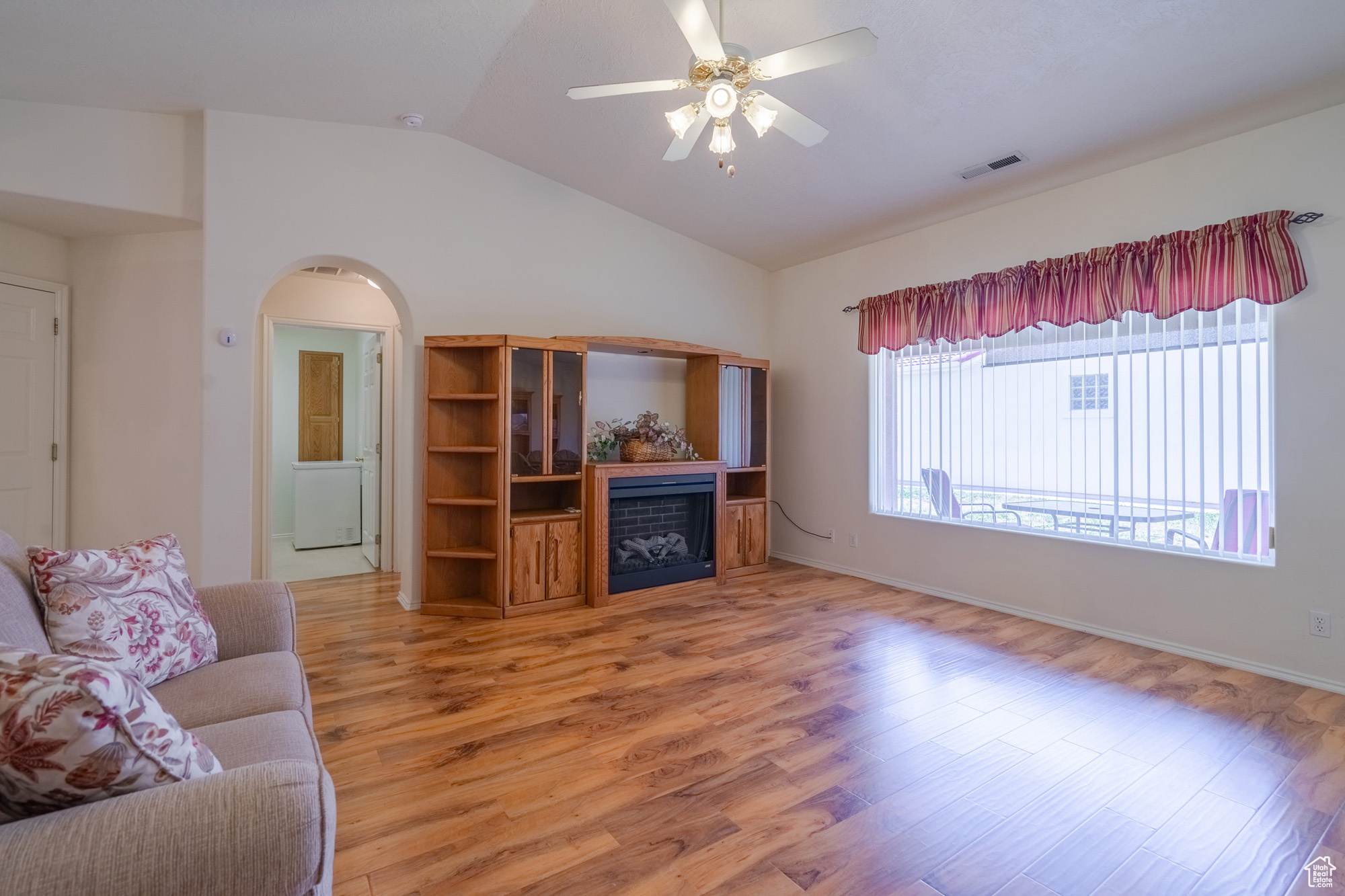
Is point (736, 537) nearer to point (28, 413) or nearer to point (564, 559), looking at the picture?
point (564, 559)

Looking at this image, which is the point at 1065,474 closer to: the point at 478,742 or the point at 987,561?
the point at 987,561

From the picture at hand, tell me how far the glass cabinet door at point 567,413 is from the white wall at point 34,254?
10.2 feet

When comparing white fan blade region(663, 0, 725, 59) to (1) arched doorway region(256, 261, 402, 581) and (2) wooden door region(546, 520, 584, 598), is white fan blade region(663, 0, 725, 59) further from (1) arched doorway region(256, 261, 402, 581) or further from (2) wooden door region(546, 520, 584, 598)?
(2) wooden door region(546, 520, 584, 598)

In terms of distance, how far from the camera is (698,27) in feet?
7.05

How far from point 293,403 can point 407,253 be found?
339cm

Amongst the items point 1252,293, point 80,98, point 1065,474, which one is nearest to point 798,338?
point 1065,474

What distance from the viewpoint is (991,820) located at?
191 centimetres

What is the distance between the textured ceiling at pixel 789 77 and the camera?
8.57ft

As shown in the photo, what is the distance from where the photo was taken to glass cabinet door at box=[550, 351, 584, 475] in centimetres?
424

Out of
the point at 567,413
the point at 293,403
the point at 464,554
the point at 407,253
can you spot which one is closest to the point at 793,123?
the point at 567,413

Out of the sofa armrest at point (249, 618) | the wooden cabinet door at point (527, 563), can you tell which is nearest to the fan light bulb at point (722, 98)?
the sofa armrest at point (249, 618)

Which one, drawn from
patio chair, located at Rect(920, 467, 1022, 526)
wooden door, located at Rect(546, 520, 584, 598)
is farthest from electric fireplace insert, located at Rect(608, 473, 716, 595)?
patio chair, located at Rect(920, 467, 1022, 526)

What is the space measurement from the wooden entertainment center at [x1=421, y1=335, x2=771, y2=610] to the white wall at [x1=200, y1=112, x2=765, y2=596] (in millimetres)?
173

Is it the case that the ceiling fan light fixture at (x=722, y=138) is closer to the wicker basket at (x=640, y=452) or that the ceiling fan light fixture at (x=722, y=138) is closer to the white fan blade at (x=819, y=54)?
the white fan blade at (x=819, y=54)
